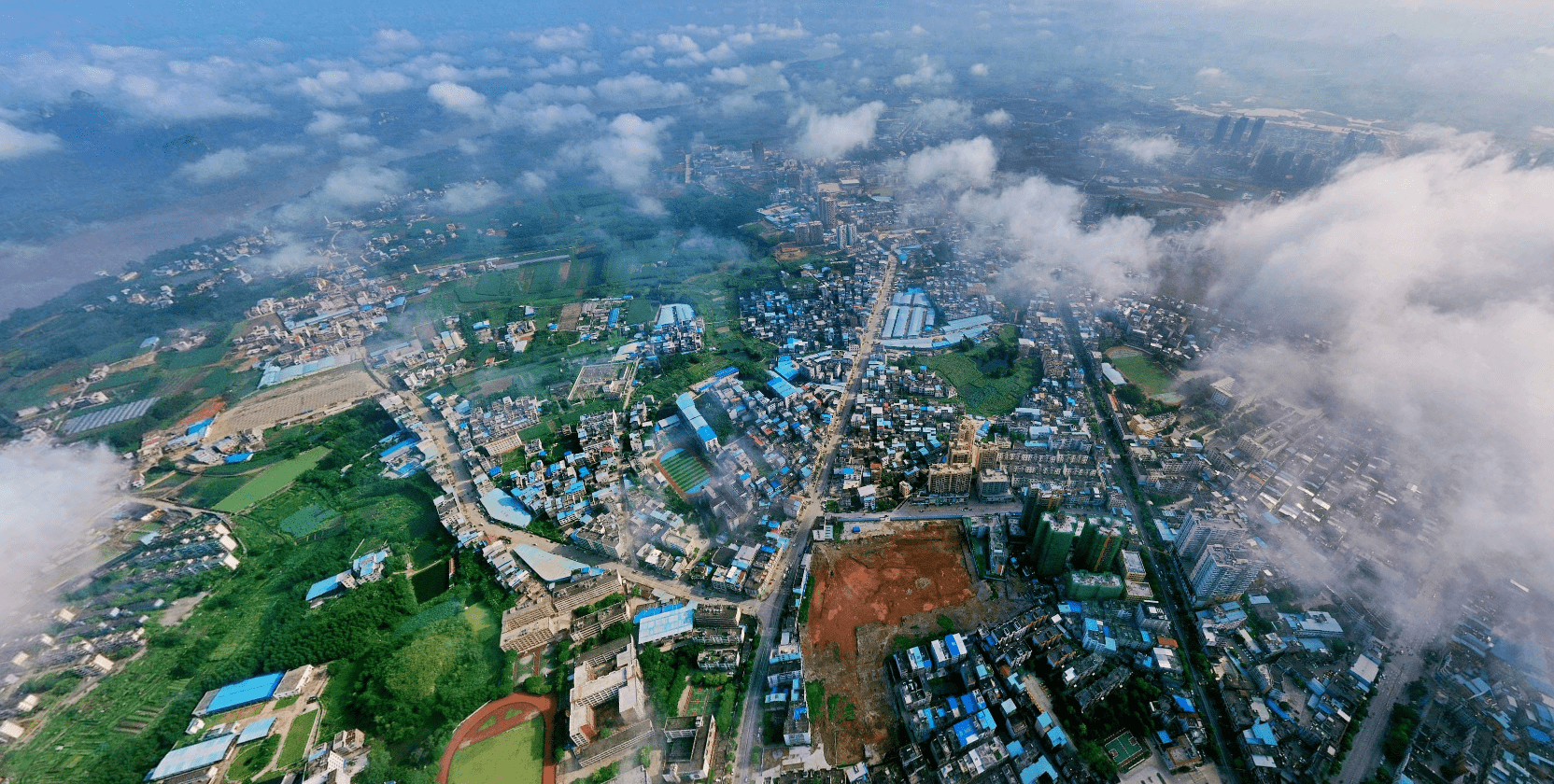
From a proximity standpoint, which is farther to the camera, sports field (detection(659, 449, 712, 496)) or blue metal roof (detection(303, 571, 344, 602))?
sports field (detection(659, 449, 712, 496))

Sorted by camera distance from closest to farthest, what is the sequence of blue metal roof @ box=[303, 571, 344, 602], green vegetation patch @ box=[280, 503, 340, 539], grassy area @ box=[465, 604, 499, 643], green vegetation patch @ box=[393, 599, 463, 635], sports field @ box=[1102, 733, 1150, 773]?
sports field @ box=[1102, 733, 1150, 773]
grassy area @ box=[465, 604, 499, 643]
green vegetation patch @ box=[393, 599, 463, 635]
blue metal roof @ box=[303, 571, 344, 602]
green vegetation patch @ box=[280, 503, 340, 539]

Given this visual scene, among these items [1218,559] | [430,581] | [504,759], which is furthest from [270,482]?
[1218,559]

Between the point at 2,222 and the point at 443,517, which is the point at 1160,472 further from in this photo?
the point at 2,222

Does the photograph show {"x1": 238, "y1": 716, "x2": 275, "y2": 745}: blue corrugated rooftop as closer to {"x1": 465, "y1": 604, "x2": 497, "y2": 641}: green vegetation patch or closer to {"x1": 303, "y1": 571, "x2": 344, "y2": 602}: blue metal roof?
{"x1": 303, "y1": 571, "x2": 344, "y2": 602}: blue metal roof

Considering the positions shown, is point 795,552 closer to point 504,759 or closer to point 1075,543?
point 1075,543

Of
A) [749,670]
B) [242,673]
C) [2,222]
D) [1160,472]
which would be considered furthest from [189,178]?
[1160,472]

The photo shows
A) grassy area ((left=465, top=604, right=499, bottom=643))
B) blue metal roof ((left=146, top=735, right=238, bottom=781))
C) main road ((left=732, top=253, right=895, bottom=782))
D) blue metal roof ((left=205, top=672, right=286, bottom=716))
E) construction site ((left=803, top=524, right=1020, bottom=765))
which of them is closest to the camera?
blue metal roof ((left=146, top=735, right=238, bottom=781))

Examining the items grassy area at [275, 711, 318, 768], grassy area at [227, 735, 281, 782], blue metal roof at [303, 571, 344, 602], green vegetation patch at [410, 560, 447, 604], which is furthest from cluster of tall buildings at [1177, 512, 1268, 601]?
blue metal roof at [303, 571, 344, 602]
